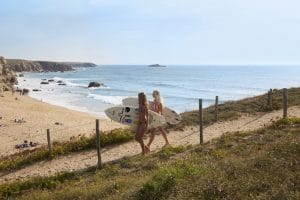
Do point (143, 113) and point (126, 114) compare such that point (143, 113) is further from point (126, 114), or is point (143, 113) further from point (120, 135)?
point (126, 114)

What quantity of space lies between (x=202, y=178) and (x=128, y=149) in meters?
8.23

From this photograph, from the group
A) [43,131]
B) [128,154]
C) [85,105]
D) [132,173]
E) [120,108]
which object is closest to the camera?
[132,173]

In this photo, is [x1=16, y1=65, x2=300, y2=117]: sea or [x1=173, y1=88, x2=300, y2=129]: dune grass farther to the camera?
[x1=16, y1=65, x2=300, y2=117]: sea

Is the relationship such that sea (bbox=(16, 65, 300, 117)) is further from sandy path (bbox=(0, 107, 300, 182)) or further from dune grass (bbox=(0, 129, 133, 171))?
dune grass (bbox=(0, 129, 133, 171))

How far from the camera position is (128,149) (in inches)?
642

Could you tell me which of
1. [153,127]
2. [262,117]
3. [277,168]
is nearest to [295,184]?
[277,168]

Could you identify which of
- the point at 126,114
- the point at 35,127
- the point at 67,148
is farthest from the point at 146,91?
the point at 67,148

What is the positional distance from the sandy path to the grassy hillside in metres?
1.45

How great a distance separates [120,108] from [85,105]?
34.2 m

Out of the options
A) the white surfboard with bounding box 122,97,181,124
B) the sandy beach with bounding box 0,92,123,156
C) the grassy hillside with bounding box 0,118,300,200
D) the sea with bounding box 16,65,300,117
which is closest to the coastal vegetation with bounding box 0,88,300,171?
the white surfboard with bounding box 122,97,181,124

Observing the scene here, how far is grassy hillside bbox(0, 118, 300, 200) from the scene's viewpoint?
744cm

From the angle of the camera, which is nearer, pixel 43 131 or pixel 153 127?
pixel 153 127

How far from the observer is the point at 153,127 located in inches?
609

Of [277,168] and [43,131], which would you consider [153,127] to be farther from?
[43,131]
